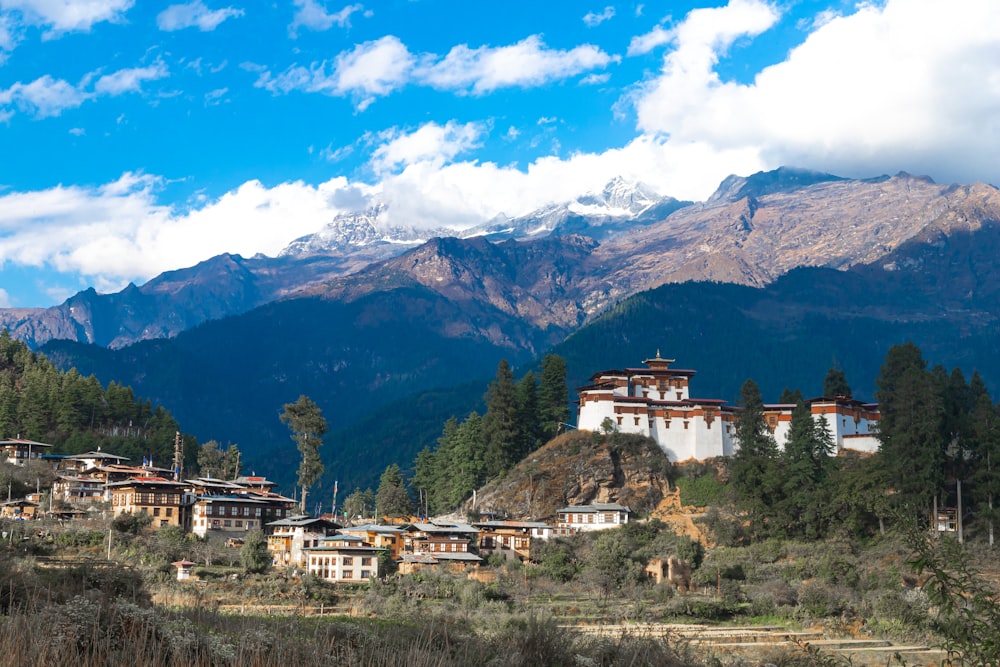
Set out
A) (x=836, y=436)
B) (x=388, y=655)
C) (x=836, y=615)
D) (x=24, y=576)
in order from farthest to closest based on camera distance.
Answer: (x=836, y=436), (x=836, y=615), (x=24, y=576), (x=388, y=655)

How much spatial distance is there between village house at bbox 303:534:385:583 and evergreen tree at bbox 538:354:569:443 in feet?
98.1

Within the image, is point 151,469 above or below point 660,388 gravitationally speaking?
below

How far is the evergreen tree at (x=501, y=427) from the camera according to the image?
96.1 meters

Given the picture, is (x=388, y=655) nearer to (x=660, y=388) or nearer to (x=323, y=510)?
(x=660, y=388)

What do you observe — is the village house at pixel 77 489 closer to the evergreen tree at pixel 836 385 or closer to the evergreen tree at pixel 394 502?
the evergreen tree at pixel 394 502

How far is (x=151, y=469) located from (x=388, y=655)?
8312cm

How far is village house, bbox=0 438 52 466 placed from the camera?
96.9 meters

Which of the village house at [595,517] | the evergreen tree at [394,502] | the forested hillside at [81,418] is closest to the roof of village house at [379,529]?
the village house at [595,517]

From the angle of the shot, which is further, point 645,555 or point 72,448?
point 72,448

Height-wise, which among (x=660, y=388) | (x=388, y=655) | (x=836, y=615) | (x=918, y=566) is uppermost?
(x=660, y=388)

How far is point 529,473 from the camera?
90062mm

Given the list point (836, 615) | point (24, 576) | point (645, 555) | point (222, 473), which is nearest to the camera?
point (24, 576)

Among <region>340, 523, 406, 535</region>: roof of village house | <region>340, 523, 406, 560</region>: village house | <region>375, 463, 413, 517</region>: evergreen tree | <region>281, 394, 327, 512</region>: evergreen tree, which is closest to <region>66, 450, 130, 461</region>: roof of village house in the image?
<region>281, 394, 327, 512</region>: evergreen tree

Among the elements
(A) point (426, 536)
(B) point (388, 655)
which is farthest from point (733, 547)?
(B) point (388, 655)
